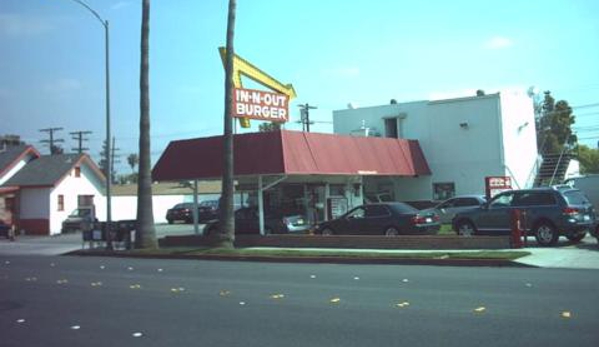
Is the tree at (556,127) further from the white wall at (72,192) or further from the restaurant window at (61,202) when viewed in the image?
the restaurant window at (61,202)

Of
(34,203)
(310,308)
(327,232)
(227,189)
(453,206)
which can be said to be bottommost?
(310,308)

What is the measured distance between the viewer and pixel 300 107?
6384 cm

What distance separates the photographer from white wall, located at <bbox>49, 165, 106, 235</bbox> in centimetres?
4397

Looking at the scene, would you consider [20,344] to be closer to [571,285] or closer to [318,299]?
[318,299]

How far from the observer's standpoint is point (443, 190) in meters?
35.7

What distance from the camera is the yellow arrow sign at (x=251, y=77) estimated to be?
102 ft

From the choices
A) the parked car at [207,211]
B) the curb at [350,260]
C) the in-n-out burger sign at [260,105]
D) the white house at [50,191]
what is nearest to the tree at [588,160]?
the parked car at [207,211]

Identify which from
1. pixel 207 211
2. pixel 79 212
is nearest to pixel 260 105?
pixel 207 211

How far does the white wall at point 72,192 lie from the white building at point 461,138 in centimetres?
2081

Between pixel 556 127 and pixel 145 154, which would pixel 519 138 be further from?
pixel 556 127

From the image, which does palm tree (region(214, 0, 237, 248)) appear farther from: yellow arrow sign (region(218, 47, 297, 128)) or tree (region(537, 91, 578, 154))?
tree (region(537, 91, 578, 154))

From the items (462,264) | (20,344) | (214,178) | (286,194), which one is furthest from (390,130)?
(20,344)

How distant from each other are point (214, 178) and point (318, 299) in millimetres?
16537

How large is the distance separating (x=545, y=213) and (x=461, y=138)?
15558 millimetres
